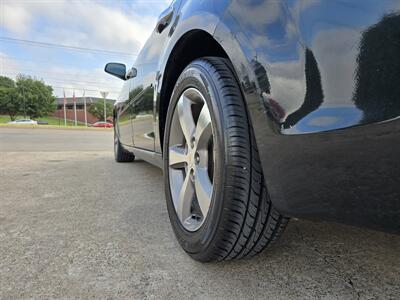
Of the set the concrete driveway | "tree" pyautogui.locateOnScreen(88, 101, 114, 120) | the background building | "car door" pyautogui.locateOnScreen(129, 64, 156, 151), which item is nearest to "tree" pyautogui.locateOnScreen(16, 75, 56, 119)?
"tree" pyautogui.locateOnScreen(88, 101, 114, 120)

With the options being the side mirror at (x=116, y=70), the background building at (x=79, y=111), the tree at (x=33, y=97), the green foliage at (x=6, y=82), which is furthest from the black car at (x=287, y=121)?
the background building at (x=79, y=111)

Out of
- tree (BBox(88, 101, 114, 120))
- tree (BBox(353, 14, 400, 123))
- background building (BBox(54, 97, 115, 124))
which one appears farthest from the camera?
background building (BBox(54, 97, 115, 124))

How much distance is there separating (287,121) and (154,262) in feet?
2.73

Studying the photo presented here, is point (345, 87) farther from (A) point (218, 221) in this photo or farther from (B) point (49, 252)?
(B) point (49, 252)

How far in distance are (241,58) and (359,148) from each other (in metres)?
0.47

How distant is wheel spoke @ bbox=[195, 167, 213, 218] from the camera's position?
49.4 inches

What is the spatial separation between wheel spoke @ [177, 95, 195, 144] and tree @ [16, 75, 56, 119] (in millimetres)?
52300

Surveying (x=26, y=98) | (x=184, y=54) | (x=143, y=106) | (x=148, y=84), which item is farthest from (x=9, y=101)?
(x=184, y=54)

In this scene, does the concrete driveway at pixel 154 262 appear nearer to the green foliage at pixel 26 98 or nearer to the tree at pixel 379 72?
the tree at pixel 379 72

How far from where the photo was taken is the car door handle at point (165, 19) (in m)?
1.96

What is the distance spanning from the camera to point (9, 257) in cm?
140

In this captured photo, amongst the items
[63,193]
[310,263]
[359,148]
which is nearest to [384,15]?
[359,148]

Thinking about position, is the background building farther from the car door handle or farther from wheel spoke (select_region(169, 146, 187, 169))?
wheel spoke (select_region(169, 146, 187, 169))

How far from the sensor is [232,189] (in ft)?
3.54
